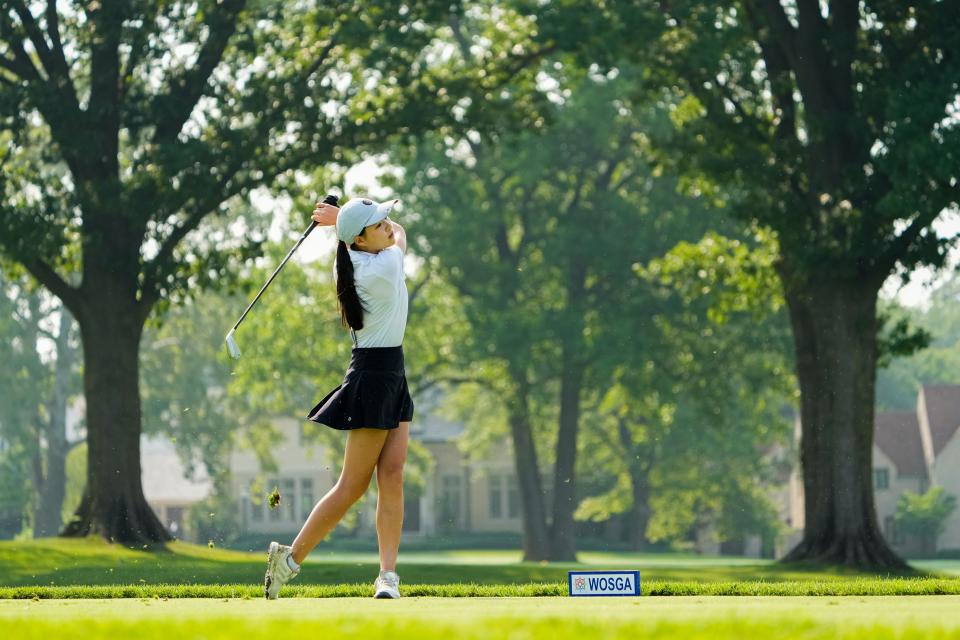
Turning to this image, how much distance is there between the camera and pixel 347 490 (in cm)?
937

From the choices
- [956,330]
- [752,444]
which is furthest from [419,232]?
[956,330]

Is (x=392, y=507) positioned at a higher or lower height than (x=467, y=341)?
lower

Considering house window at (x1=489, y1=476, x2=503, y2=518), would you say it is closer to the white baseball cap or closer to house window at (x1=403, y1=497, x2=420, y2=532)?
house window at (x1=403, y1=497, x2=420, y2=532)

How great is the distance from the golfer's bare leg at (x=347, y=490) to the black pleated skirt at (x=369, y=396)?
10 centimetres

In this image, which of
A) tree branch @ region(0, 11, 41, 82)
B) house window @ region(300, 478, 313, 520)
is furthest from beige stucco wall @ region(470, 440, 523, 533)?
tree branch @ region(0, 11, 41, 82)

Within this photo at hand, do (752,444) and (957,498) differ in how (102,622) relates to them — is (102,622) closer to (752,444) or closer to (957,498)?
(752,444)

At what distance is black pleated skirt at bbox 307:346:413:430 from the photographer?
9281 mm

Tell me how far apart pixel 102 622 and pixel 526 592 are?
18.8 ft

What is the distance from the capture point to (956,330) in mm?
127000

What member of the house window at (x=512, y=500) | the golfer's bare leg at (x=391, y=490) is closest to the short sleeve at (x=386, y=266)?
the golfer's bare leg at (x=391, y=490)

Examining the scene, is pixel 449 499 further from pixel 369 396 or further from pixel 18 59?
pixel 369 396

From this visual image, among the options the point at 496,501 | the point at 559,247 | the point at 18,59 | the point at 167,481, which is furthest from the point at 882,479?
the point at 18,59

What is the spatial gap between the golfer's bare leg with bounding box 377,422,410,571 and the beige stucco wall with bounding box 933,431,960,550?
2635 inches

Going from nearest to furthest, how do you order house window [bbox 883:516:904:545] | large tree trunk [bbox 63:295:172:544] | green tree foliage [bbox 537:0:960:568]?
green tree foliage [bbox 537:0:960:568] → large tree trunk [bbox 63:295:172:544] → house window [bbox 883:516:904:545]
